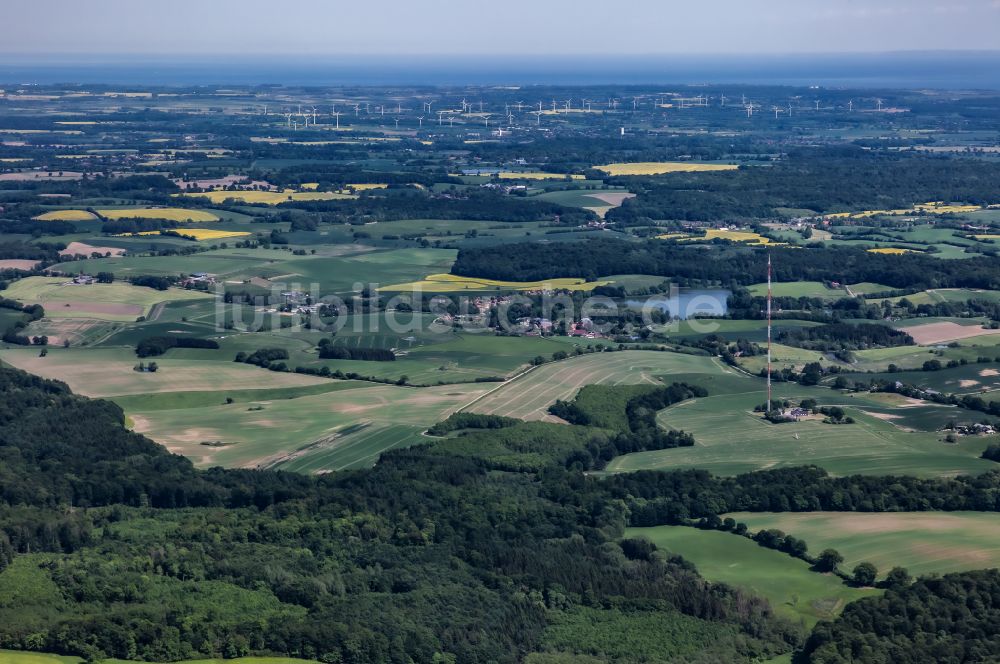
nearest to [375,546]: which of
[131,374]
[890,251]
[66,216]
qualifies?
[131,374]

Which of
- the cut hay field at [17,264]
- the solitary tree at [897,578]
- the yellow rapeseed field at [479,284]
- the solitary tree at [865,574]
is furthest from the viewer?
the cut hay field at [17,264]

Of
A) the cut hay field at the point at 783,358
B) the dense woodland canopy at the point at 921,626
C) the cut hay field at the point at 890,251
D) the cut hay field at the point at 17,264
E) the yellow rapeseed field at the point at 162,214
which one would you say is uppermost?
the yellow rapeseed field at the point at 162,214

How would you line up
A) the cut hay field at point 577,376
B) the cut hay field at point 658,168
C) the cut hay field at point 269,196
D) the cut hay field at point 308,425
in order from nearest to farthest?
the cut hay field at point 308,425, the cut hay field at point 577,376, the cut hay field at point 269,196, the cut hay field at point 658,168

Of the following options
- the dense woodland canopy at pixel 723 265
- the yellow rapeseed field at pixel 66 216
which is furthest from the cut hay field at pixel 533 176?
the dense woodland canopy at pixel 723 265

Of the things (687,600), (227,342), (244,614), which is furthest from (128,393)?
(687,600)

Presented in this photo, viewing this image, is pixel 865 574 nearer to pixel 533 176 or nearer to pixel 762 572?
pixel 762 572

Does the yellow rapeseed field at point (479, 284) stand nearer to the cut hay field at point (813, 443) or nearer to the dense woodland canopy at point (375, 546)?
the cut hay field at point (813, 443)

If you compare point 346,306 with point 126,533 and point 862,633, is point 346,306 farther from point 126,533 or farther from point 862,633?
point 862,633
